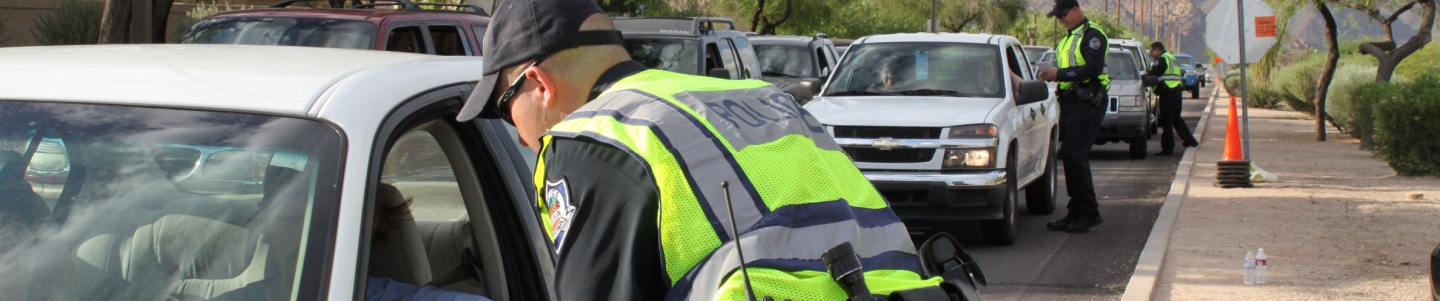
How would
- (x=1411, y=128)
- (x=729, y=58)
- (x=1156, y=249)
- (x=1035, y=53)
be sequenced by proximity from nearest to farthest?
1. (x=1156, y=249)
2. (x=729, y=58)
3. (x=1411, y=128)
4. (x=1035, y=53)

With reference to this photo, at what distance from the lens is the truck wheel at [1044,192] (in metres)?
10.6

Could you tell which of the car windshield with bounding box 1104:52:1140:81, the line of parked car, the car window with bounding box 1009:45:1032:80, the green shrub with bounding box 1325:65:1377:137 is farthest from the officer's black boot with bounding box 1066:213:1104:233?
the car windshield with bounding box 1104:52:1140:81

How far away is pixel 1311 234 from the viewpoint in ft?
30.7

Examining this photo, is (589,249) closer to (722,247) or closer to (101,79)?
(722,247)

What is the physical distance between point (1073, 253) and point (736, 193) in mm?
7238

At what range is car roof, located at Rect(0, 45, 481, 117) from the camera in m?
2.31

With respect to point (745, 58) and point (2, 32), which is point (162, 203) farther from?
point (2, 32)

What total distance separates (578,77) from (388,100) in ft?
1.35

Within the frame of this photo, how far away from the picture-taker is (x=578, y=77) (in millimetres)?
2172

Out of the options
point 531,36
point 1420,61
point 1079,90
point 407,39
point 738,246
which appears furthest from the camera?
point 1420,61

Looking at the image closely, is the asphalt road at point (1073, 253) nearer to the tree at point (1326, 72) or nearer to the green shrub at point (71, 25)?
the tree at point (1326, 72)

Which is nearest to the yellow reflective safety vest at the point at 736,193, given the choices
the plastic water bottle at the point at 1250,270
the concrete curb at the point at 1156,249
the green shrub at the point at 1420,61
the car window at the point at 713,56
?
the concrete curb at the point at 1156,249

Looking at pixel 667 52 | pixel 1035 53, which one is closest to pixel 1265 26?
pixel 667 52

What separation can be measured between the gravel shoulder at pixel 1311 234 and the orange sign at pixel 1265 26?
153 centimetres
